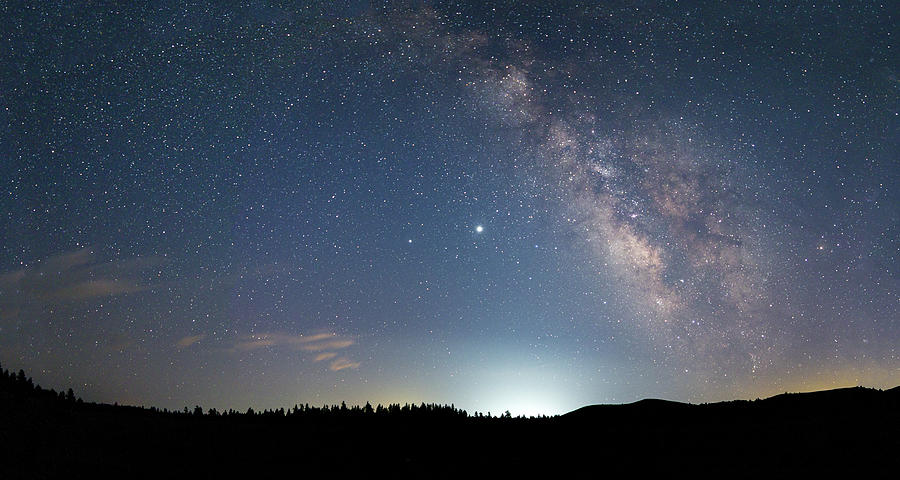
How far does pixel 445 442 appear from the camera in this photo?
65.9 feet

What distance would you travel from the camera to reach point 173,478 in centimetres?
1623

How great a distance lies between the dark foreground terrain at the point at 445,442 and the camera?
16.3 m

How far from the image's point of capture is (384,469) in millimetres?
16922

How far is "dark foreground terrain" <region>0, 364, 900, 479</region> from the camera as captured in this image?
53.6 ft

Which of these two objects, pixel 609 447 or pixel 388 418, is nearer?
pixel 609 447

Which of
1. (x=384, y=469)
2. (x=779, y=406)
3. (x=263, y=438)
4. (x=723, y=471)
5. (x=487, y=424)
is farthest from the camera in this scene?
(x=779, y=406)

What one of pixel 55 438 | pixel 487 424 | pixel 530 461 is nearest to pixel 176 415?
pixel 55 438

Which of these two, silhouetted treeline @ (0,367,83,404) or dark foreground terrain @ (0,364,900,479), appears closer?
dark foreground terrain @ (0,364,900,479)

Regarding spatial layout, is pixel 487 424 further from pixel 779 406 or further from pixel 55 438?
pixel 55 438

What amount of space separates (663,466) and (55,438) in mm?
20994

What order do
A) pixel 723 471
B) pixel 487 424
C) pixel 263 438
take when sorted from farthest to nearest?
pixel 487 424 → pixel 263 438 → pixel 723 471

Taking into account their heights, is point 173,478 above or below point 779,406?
below

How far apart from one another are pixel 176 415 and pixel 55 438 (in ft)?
24.8

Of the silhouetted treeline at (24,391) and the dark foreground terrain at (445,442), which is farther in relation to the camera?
the silhouetted treeline at (24,391)
